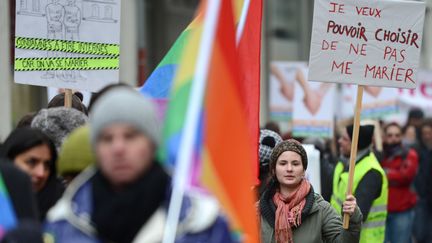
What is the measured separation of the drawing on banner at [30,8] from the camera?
7352 mm

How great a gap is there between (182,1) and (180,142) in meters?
18.8

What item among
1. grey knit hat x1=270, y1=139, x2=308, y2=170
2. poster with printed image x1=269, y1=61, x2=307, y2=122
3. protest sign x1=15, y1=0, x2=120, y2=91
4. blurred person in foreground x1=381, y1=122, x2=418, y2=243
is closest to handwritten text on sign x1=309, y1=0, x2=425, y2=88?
grey knit hat x1=270, y1=139, x2=308, y2=170

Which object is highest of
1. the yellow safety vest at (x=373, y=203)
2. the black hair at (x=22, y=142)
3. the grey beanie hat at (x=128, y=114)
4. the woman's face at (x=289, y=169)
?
the grey beanie hat at (x=128, y=114)

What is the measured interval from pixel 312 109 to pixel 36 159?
9659 mm

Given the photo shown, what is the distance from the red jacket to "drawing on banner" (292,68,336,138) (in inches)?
57.2

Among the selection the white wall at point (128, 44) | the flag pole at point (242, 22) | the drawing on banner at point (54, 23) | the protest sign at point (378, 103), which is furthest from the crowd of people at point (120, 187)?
the white wall at point (128, 44)

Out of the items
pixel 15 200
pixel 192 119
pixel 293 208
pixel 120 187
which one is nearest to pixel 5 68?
pixel 293 208

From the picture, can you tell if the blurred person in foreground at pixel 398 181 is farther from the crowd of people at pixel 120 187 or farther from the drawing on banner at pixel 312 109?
the crowd of people at pixel 120 187

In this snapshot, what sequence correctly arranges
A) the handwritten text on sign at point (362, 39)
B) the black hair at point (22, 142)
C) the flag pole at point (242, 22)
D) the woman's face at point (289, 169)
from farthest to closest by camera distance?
the handwritten text on sign at point (362, 39), the woman's face at point (289, 169), the flag pole at point (242, 22), the black hair at point (22, 142)

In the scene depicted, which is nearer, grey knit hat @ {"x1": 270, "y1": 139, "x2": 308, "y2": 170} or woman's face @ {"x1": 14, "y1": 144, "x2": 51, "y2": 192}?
woman's face @ {"x1": 14, "y1": 144, "x2": 51, "y2": 192}

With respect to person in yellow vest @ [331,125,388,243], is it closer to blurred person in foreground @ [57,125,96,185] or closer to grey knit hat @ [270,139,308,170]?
grey knit hat @ [270,139,308,170]

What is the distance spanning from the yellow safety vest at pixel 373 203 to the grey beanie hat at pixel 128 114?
5.19 meters

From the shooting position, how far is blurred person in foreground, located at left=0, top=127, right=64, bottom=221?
4.95 metres

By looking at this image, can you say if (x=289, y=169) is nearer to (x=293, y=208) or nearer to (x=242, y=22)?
(x=293, y=208)
